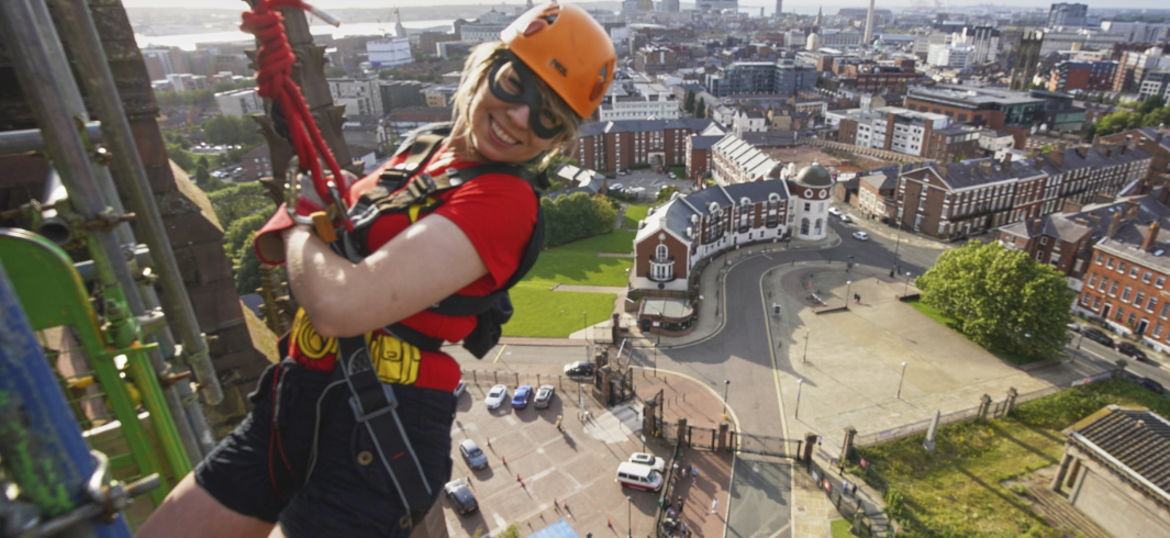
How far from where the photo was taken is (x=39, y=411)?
203 centimetres

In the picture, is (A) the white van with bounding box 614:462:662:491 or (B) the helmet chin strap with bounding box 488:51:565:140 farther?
(A) the white van with bounding box 614:462:662:491

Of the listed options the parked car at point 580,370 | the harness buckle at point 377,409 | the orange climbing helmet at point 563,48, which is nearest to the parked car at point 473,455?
the parked car at point 580,370

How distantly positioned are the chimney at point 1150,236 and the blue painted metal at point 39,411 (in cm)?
5123

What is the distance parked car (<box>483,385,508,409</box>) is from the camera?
3105 cm

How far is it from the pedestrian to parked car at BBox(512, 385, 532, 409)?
26985mm

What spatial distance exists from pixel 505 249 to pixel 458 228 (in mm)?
380

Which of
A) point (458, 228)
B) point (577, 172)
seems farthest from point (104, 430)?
point (577, 172)

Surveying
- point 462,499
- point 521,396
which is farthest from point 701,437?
point 462,499

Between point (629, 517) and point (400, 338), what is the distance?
21723 millimetres

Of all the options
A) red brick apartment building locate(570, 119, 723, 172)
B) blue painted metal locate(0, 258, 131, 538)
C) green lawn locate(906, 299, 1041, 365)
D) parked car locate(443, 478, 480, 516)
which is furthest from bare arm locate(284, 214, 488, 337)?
red brick apartment building locate(570, 119, 723, 172)

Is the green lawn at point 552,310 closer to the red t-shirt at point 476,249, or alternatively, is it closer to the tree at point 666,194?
the tree at point 666,194

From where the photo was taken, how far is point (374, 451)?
159 inches

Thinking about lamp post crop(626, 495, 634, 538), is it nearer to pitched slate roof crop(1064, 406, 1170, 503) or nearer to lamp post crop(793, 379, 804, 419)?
lamp post crop(793, 379, 804, 419)

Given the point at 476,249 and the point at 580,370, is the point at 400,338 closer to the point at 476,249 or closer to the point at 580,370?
the point at 476,249
